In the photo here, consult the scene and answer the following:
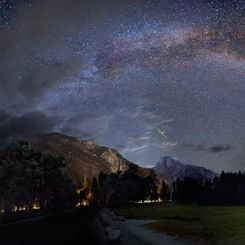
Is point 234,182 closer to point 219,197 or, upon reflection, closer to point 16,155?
point 219,197

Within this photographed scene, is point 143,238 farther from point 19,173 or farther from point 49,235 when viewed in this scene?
point 19,173

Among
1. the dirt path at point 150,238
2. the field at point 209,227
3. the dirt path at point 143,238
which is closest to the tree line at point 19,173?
the field at point 209,227

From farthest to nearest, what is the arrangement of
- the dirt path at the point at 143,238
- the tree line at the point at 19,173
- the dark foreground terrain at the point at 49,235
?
the tree line at the point at 19,173, the dark foreground terrain at the point at 49,235, the dirt path at the point at 143,238

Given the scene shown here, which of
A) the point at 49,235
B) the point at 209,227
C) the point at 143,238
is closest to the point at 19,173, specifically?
the point at 49,235

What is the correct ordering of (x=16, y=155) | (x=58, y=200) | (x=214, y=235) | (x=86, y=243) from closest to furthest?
(x=86, y=243) → (x=214, y=235) → (x=16, y=155) → (x=58, y=200)

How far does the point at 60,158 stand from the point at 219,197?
70380mm

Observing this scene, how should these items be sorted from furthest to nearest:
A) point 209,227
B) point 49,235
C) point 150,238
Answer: point 209,227
point 49,235
point 150,238

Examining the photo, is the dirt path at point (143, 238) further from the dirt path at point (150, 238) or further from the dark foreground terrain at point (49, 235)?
the dark foreground terrain at point (49, 235)

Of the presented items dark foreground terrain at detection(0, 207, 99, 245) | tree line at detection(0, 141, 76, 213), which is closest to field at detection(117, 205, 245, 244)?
dark foreground terrain at detection(0, 207, 99, 245)

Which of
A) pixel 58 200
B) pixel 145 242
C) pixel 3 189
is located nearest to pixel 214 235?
pixel 145 242

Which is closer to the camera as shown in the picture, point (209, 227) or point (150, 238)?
point (150, 238)

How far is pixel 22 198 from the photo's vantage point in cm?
11906

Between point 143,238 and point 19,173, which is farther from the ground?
point 19,173

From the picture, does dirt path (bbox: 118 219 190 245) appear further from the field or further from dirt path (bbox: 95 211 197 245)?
the field
